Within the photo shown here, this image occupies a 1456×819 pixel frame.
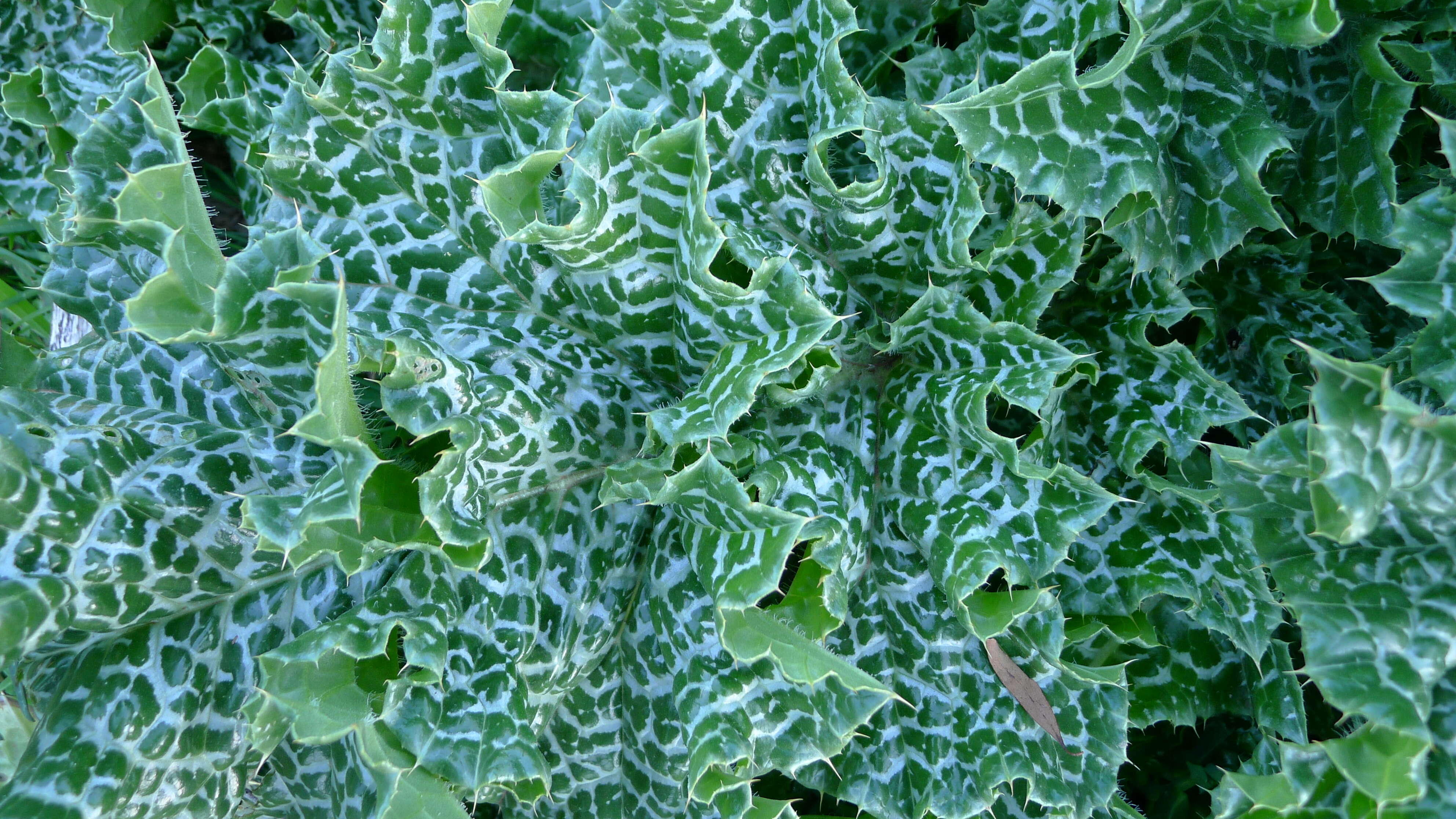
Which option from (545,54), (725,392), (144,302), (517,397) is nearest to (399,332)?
(517,397)

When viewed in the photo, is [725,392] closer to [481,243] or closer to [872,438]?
[872,438]

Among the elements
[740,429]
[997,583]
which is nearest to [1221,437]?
[997,583]

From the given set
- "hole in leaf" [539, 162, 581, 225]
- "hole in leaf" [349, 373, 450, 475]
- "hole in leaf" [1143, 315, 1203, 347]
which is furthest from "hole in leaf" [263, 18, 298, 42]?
"hole in leaf" [1143, 315, 1203, 347]

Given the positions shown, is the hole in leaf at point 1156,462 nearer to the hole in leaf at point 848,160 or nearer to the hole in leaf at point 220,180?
the hole in leaf at point 848,160

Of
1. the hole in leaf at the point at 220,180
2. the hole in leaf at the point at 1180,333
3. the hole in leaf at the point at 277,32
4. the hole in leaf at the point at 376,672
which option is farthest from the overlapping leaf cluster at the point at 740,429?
the hole in leaf at the point at 220,180

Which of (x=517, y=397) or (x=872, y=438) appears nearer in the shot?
(x=517, y=397)

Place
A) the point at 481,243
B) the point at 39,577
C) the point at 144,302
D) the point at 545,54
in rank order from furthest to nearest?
the point at 545,54 → the point at 481,243 → the point at 39,577 → the point at 144,302

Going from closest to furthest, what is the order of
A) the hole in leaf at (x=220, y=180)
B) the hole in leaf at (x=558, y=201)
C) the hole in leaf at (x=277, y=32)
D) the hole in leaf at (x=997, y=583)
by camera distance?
1. the hole in leaf at (x=558, y=201)
2. the hole in leaf at (x=997, y=583)
3. the hole in leaf at (x=277, y=32)
4. the hole in leaf at (x=220, y=180)
